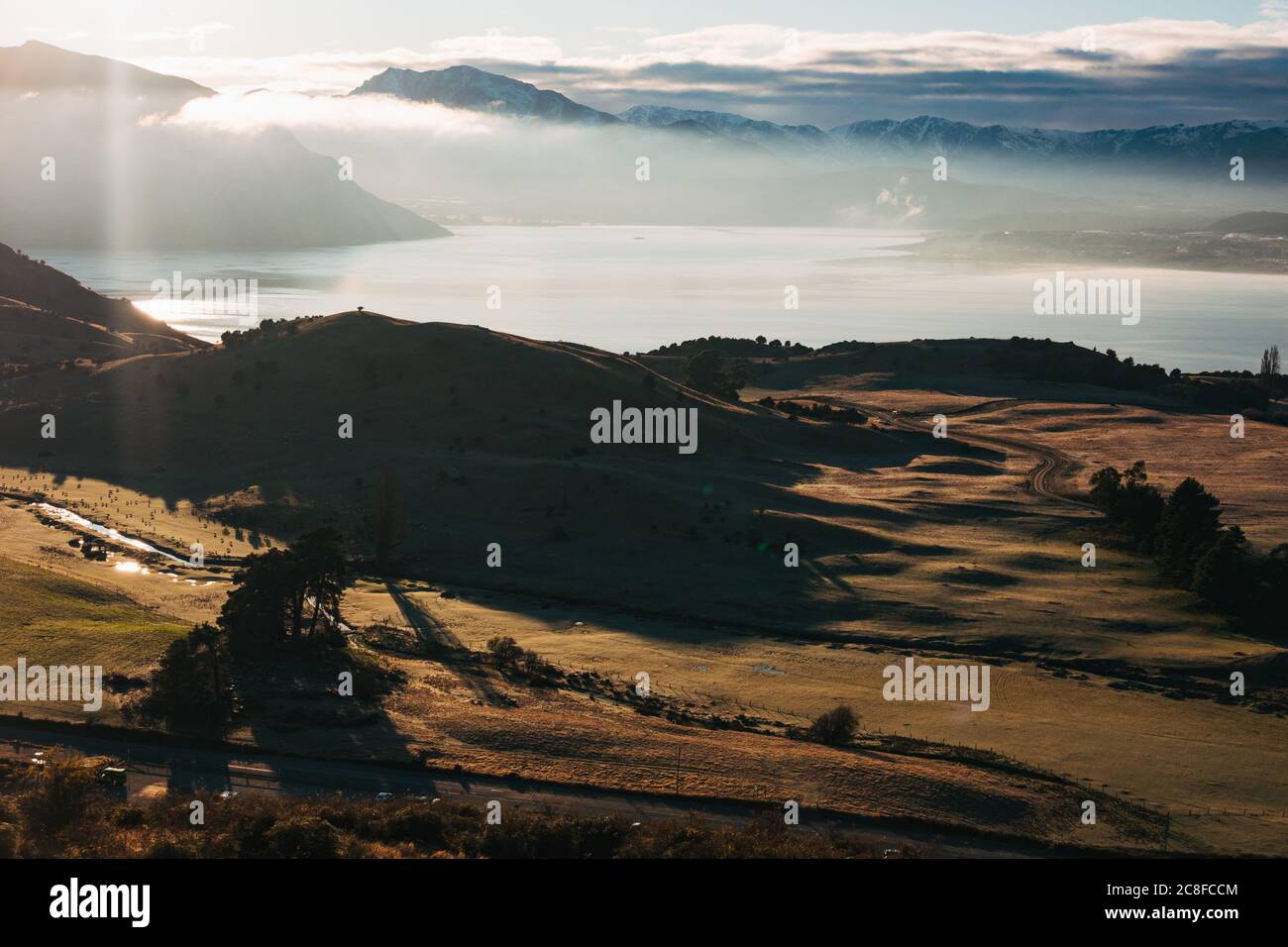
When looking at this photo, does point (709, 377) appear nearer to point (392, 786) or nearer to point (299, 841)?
point (392, 786)

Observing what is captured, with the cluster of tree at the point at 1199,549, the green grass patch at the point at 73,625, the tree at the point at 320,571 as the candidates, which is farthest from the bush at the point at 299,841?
the cluster of tree at the point at 1199,549

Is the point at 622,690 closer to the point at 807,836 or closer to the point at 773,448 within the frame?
the point at 807,836

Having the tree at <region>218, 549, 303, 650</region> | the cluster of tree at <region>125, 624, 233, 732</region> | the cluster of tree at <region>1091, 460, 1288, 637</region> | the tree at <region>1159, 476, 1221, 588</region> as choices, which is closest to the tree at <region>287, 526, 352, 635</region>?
the tree at <region>218, 549, 303, 650</region>

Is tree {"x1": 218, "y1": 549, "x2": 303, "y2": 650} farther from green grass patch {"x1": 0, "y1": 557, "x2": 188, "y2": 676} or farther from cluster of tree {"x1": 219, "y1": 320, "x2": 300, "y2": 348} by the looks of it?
cluster of tree {"x1": 219, "y1": 320, "x2": 300, "y2": 348}

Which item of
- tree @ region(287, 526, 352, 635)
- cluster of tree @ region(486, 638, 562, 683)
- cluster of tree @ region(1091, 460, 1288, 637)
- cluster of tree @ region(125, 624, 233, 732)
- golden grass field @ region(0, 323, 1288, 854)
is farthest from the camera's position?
cluster of tree @ region(1091, 460, 1288, 637)

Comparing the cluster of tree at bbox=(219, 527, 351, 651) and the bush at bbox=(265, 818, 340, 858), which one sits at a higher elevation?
the cluster of tree at bbox=(219, 527, 351, 651)
